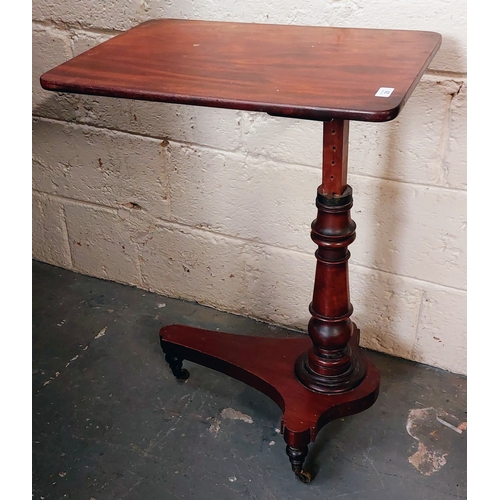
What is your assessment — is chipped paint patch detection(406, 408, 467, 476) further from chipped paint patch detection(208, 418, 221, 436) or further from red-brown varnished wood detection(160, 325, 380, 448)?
chipped paint patch detection(208, 418, 221, 436)

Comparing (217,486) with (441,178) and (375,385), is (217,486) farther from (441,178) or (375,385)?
(441,178)

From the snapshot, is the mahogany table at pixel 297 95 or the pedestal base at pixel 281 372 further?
the pedestal base at pixel 281 372

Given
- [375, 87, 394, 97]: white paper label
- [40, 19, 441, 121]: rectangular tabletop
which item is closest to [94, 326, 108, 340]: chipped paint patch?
[40, 19, 441, 121]: rectangular tabletop

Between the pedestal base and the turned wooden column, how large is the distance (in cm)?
3

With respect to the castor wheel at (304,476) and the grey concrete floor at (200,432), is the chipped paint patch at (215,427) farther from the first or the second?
the castor wheel at (304,476)

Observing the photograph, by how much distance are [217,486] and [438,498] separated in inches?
20.8

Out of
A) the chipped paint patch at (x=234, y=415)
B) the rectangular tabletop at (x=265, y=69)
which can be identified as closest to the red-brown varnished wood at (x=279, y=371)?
the chipped paint patch at (x=234, y=415)

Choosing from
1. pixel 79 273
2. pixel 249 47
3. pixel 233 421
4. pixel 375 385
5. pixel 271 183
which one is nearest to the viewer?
pixel 249 47

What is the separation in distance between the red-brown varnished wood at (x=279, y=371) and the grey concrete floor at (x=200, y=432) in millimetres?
122

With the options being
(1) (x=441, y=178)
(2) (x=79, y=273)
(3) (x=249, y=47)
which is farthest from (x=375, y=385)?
(2) (x=79, y=273)

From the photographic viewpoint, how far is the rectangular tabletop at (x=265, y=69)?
44.1 inches

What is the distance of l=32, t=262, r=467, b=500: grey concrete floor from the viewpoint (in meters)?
1.56

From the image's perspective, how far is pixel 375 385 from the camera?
1.63 metres

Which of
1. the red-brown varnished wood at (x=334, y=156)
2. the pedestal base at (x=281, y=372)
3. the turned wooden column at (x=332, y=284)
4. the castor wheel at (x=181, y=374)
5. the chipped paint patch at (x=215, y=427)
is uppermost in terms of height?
the red-brown varnished wood at (x=334, y=156)
